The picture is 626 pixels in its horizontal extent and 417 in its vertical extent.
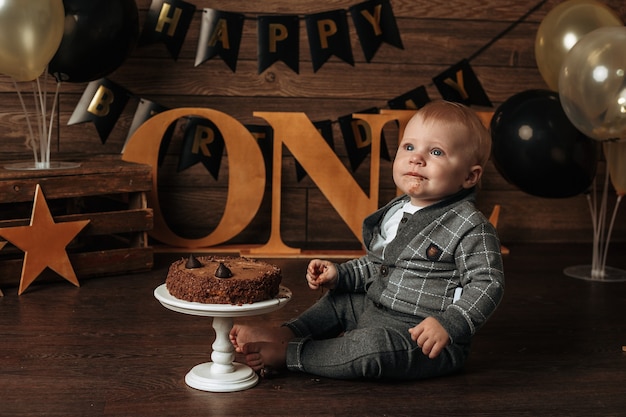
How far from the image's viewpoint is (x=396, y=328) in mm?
1739

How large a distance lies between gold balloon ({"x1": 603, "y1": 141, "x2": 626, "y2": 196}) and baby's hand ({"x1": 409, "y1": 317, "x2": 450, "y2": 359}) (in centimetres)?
134

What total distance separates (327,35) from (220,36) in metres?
0.37

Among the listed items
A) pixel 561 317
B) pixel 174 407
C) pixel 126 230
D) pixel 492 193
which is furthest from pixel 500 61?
pixel 174 407

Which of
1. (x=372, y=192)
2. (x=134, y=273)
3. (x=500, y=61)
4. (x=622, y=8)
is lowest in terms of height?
(x=134, y=273)

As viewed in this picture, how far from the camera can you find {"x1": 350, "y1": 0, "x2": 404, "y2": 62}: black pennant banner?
3094 mm

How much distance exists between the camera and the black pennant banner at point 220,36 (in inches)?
119

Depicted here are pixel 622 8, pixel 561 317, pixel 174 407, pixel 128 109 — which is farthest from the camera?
pixel 622 8

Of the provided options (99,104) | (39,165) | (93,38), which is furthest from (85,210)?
(93,38)

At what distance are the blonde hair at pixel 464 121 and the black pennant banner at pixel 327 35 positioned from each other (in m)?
1.39

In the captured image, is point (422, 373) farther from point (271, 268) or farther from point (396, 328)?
point (271, 268)

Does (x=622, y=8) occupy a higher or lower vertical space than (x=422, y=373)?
higher

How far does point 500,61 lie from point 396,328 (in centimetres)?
176

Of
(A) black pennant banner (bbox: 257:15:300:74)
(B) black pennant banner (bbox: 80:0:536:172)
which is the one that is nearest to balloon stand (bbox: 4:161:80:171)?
(B) black pennant banner (bbox: 80:0:536:172)

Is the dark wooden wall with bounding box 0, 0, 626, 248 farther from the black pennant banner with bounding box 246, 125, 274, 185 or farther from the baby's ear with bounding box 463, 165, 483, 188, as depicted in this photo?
the baby's ear with bounding box 463, 165, 483, 188
